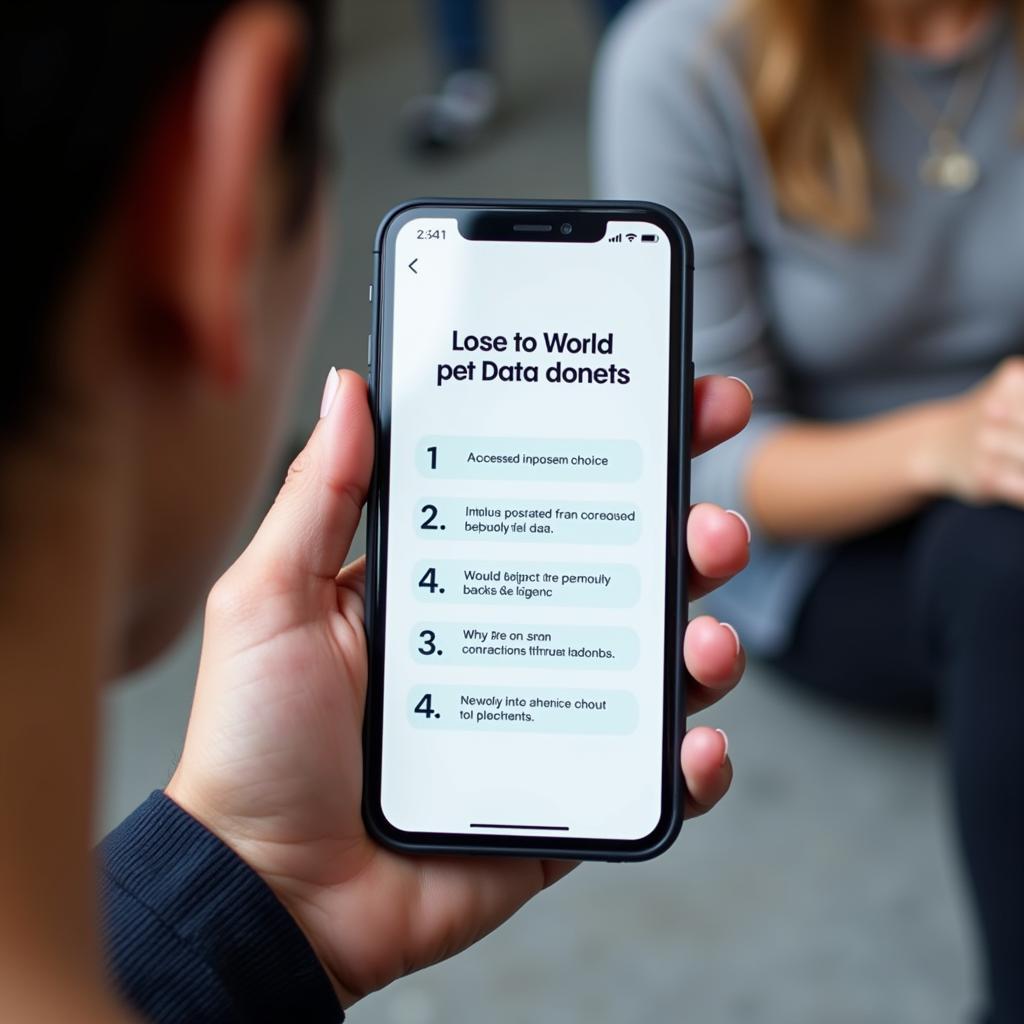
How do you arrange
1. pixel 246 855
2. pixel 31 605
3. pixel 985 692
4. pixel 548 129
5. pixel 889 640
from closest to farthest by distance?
1. pixel 31 605
2. pixel 246 855
3. pixel 985 692
4. pixel 889 640
5. pixel 548 129

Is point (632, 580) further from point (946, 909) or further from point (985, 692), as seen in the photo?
point (946, 909)

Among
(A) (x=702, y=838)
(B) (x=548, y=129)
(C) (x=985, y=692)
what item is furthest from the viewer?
(B) (x=548, y=129)

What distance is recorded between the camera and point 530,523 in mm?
580

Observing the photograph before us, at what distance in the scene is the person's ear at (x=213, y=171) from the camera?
0.89ft

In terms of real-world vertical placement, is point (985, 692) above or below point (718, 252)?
below

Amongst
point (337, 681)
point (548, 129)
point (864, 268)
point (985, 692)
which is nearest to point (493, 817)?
point (337, 681)

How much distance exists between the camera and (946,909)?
1056 mm

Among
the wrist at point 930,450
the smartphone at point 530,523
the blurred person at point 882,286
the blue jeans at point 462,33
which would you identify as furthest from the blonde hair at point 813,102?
the blue jeans at point 462,33

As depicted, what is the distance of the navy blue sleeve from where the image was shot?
49 centimetres

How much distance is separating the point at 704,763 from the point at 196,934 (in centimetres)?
23

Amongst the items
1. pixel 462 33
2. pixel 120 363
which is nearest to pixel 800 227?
pixel 120 363

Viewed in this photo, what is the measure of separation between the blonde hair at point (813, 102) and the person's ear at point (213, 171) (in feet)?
2.16

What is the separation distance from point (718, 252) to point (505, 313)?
385mm

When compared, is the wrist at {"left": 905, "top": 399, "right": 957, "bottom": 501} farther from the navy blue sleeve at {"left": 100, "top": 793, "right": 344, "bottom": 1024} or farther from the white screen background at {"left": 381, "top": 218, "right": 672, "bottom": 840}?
the navy blue sleeve at {"left": 100, "top": 793, "right": 344, "bottom": 1024}
